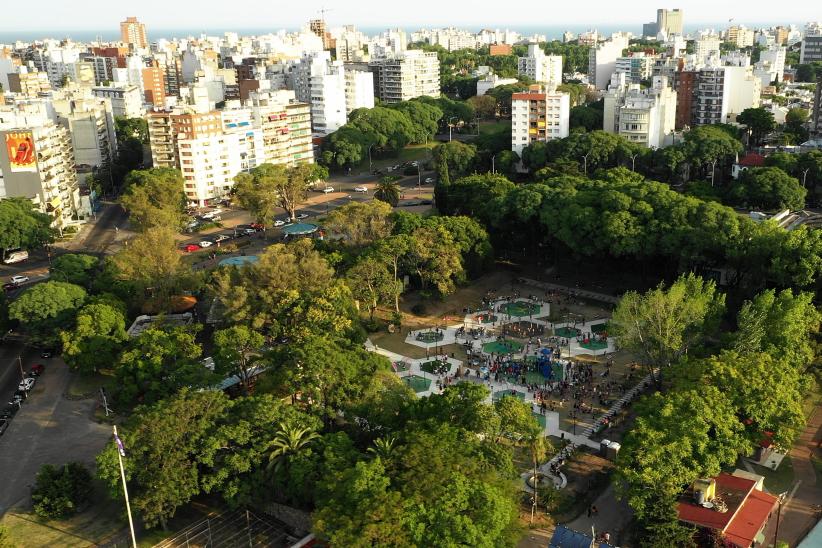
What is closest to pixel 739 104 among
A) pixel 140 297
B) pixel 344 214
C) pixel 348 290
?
Result: pixel 344 214

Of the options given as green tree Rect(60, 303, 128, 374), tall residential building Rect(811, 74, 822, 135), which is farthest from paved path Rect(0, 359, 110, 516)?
tall residential building Rect(811, 74, 822, 135)

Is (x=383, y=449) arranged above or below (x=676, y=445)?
above

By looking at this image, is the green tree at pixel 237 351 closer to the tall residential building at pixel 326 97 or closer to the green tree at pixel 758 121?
the tall residential building at pixel 326 97

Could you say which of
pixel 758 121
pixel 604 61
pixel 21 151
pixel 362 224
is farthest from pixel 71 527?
pixel 604 61

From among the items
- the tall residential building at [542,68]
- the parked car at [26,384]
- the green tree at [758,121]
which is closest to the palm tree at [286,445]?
the parked car at [26,384]

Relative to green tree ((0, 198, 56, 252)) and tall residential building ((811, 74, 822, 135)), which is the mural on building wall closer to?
green tree ((0, 198, 56, 252))

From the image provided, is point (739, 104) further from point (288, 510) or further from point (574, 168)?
point (288, 510)

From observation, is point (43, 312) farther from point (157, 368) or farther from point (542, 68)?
point (542, 68)
